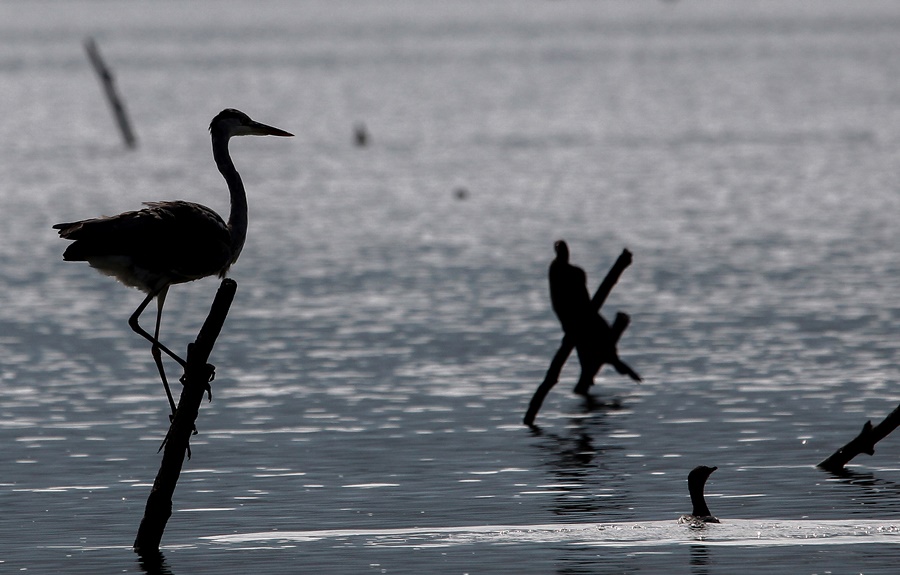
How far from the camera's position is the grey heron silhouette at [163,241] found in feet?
55.6

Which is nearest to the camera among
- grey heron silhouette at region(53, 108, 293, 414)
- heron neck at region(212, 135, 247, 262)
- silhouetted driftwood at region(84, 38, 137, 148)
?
grey heron silhouette at region(53, 108, 293, 414)

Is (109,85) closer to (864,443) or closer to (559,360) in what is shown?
(559,360)

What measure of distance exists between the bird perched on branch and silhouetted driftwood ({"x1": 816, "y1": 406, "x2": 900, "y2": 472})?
3.94 metres

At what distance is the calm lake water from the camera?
53.0 feet

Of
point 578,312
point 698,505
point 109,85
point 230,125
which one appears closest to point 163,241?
point 230,125

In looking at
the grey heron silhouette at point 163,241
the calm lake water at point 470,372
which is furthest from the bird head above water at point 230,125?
the calm lake water at point 470,372

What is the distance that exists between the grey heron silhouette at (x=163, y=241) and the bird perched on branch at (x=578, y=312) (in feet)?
17.2

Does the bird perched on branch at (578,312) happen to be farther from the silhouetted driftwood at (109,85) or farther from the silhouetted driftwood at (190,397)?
the silhouetted driftwood at (109,85)

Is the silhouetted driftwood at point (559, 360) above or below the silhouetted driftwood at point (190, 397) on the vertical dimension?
above

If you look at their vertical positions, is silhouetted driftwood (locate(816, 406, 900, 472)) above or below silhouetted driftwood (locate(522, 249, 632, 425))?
below

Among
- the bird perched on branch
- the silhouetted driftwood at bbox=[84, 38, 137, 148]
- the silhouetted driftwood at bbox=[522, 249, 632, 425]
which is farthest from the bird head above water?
the silhouetted driftwood at bbox=[84, 38, 137, 148]

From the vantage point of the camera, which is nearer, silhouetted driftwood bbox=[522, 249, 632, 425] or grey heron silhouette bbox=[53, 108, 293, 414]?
grey heron silhouette bbox=[53, 108, 293, 414]

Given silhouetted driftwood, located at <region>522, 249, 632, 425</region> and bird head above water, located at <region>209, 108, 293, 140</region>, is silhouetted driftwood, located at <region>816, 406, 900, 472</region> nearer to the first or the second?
silhouetted driftwood, located at <region>522, 249, 632, 425</region>

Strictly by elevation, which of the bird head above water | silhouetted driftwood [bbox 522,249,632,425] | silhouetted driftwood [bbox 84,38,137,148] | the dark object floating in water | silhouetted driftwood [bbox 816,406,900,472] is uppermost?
silhouetted driftwood [bbox 84,38,137,148]
